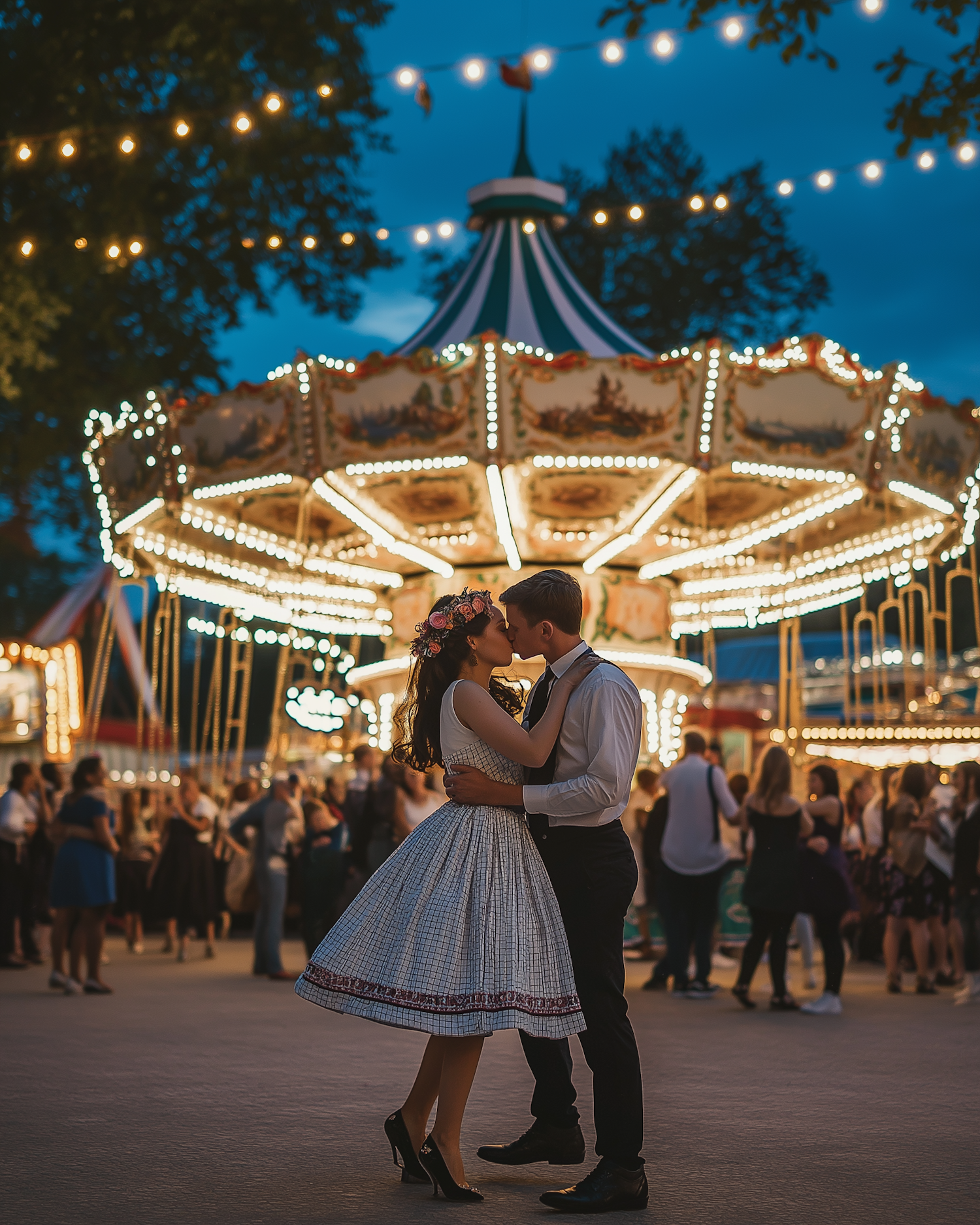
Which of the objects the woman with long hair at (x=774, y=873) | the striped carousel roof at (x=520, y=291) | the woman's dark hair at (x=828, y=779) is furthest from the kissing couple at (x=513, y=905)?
the striped carousel roof at (x=520, y=291)

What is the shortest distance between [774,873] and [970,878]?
141 centimetres

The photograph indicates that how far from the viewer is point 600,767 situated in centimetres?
425

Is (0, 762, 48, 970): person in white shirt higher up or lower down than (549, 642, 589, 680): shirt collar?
lower down

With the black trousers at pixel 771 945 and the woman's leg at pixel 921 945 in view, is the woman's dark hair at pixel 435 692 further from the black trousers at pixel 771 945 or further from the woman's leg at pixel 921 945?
the woman's leg at pixel 921 945

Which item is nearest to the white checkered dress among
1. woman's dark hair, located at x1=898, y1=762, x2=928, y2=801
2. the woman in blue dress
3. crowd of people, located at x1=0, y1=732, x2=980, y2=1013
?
crowd of people, located at x1=0, y1=732, x2=980, y2=1013

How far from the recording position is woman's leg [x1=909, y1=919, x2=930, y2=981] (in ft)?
34.3

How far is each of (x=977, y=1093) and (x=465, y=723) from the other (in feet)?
10.1

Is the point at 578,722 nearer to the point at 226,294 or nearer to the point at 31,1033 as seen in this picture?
the point at 31,1033

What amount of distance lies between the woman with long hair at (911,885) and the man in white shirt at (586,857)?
6.34 metres

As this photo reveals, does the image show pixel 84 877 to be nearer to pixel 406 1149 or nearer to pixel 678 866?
pixel 678 866

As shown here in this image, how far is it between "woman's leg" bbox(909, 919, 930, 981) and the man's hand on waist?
701 centimetres

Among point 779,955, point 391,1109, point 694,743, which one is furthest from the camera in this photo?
point 694,743

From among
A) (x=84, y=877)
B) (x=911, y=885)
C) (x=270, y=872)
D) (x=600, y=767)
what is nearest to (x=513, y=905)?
(x=600, y=767)

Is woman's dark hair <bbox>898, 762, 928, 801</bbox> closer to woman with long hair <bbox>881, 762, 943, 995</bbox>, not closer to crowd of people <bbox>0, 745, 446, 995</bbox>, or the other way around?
woman with long hair <bbox>881, 762, 943, 995</bbox>
